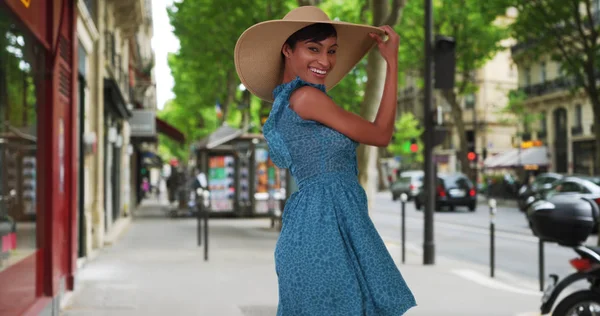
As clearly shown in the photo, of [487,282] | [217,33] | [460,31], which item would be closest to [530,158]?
[460,31]

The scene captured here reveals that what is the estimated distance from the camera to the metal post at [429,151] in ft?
38.9

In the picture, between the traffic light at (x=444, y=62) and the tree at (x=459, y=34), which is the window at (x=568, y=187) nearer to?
the traffic light at (x=444, y=62)

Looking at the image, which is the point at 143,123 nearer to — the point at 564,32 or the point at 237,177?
the point at 237,177

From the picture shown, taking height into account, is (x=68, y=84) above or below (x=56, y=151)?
above

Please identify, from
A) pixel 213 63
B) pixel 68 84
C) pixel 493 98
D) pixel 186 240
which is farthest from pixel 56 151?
pixel 493 98

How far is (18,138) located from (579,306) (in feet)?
13.3

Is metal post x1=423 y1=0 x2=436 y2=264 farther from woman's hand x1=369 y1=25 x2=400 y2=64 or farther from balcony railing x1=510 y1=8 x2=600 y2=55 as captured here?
balcony railing x1=510 y1=8 x2=600 y2=55

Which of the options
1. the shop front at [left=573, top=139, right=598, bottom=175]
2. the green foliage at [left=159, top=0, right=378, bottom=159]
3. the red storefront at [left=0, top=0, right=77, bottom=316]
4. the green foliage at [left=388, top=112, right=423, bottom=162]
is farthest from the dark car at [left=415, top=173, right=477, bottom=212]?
the green foliage at [left=388, top=112, right=423, bottom=162]

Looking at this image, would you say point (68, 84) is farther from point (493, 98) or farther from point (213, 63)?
point (493, 98)

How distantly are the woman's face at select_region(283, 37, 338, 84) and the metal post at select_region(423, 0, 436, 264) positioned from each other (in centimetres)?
913

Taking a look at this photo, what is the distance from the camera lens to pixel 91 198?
14.2 metres

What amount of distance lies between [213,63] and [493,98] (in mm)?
40300

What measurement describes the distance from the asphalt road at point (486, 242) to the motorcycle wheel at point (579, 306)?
5.86m

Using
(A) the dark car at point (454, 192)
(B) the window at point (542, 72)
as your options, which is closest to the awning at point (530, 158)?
(B) the window at point (542, 72)
